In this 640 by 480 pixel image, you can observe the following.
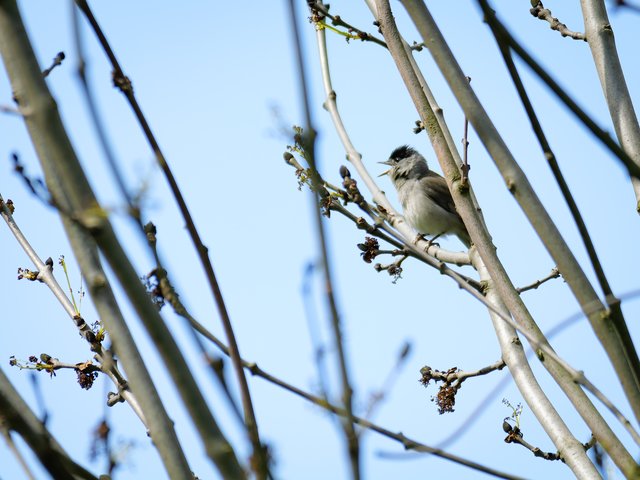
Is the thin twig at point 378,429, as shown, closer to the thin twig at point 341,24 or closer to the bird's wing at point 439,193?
the thin twig at point 341,24

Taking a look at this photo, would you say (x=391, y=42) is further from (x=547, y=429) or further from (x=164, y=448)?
(x=164, y=448)

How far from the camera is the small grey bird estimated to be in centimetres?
888

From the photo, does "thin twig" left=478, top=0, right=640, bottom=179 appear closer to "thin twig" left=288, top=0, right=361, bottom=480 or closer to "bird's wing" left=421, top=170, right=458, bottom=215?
"thin twig" left=288, top=0, right=361, bottom=480

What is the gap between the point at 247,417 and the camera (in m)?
1.48

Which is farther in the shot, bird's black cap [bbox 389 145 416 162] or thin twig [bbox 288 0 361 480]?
bird's black cap [bbox 389 145 416 162]

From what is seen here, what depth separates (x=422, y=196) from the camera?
922cm

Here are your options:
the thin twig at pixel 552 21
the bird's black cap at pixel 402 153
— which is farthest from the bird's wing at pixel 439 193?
the thin twig at pixel 552 21

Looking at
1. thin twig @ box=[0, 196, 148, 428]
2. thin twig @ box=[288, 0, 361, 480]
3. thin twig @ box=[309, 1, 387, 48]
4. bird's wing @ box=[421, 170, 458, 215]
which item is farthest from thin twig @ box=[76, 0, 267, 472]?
bird's wing @ box=[421, 170, 458, 215]

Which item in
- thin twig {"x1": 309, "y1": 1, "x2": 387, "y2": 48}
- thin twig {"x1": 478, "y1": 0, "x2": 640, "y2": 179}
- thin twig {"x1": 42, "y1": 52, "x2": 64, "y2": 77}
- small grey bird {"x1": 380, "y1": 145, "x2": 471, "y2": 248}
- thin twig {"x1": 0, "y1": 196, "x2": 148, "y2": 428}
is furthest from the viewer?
small grey bird {"x1": 380, "y1": 145, "x2": 471, "y2": 248}

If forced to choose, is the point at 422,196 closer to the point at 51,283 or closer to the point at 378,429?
the point at 51,283

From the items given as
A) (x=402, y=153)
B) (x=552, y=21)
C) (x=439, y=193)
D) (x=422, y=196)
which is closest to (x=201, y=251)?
(x=552, y=21)

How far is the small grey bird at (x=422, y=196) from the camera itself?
888 cm

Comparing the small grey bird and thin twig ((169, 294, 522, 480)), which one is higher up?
the small grey bird

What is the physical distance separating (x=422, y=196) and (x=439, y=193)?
271mm
